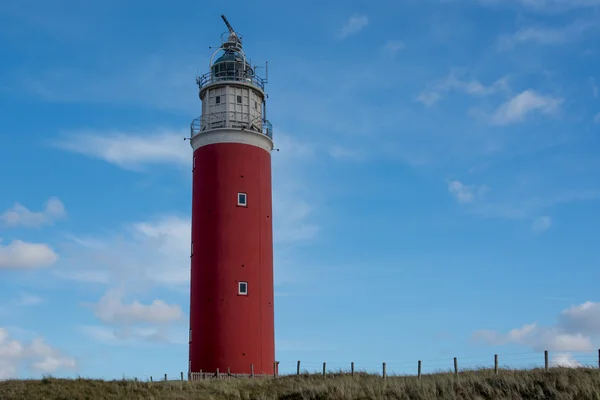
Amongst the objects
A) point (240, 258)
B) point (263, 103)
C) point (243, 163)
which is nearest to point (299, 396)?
point (240, 258)

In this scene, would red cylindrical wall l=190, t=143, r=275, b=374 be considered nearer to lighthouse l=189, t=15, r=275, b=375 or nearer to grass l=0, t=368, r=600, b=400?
lighthouse l=189, t=15, r=275, b=375

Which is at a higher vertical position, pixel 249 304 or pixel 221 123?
pixel 221 123

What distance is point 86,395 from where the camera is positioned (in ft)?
95.4

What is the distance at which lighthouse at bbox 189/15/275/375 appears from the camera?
37.1m

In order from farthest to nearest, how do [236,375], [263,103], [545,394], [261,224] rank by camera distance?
[263,103] < [261,224] < [236,375] < [545,394]

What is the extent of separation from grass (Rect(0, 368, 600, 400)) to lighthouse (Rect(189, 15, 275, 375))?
412cm

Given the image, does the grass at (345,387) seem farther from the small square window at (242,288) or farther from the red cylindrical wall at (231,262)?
the small square window at (242,288)

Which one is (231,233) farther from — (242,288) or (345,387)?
(345,387)

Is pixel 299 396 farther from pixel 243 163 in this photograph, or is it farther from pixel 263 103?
pixel 263 103

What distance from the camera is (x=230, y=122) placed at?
131 feet

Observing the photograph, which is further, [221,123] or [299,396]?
[221,123]

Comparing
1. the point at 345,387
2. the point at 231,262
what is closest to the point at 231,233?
the point at 231,262

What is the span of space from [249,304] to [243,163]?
727 cm

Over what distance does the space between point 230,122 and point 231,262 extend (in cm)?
754
